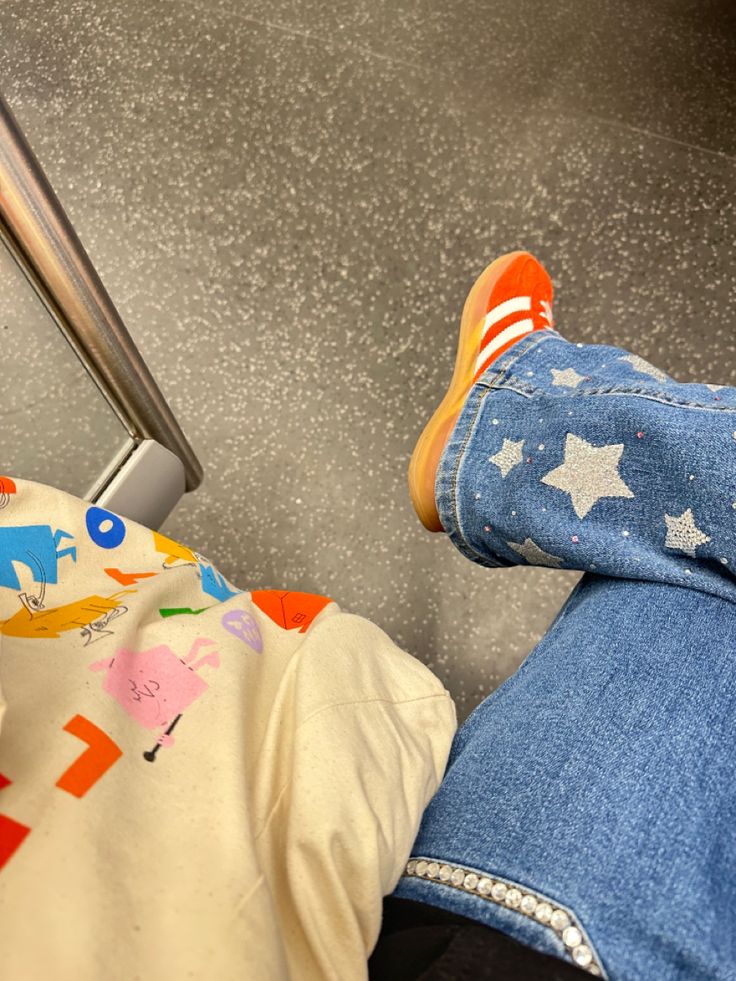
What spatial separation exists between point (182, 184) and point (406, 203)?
0.28 metres

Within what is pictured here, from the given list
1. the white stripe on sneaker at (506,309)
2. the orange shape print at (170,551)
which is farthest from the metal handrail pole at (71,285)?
the white stripe on sneaker at (506,309)

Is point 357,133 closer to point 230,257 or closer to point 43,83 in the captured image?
point 230,257

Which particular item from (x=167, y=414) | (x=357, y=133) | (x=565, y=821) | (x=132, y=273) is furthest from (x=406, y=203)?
(x=565, y=821)

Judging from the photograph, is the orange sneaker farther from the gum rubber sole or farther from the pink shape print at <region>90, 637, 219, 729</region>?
the pink shape print at <region>90, 637, 219, 729</region>

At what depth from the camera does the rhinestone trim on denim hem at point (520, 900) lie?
1.00 ft

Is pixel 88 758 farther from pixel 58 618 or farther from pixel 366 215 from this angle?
pixel 366 215

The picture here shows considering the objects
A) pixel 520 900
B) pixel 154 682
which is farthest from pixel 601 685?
pixel 154 682

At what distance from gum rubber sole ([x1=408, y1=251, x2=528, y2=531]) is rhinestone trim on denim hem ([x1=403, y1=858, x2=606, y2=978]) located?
1.04 ft

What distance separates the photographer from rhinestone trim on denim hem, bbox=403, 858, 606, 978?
1.00 ft

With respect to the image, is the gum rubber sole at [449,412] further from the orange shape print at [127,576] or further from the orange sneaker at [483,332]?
the orange shape print at [127,576]

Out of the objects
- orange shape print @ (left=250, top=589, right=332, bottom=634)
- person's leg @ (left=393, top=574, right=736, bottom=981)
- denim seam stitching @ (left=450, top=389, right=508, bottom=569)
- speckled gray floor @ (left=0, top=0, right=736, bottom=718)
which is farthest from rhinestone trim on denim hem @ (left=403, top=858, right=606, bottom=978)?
speckled gray floor @ (left=0, top=0, right=736, bottom=718)

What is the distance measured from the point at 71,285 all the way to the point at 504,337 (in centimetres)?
37

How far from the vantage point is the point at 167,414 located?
630 millimetres

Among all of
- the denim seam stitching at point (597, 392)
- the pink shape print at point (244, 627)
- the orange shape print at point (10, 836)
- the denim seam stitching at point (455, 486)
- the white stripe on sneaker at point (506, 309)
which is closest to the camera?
the orange shape print at point (10, 836)
